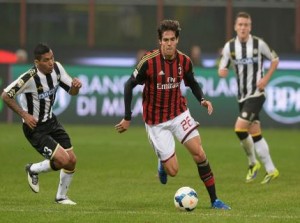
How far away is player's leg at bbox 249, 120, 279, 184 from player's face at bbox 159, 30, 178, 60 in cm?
372

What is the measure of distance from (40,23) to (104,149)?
1042cm

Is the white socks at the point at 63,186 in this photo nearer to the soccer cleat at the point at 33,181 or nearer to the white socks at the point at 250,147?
the soccer cleat at the point at 33,181

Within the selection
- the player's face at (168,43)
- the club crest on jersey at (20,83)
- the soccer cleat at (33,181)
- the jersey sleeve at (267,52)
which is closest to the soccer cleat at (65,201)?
the soccer cleat at (33,181)

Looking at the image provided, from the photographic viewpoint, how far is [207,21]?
28688 millimetres

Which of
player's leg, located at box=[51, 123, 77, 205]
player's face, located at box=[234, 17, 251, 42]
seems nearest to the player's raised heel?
player's face, located at box=[234, 17, 251, 42]

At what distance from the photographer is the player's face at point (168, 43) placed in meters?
11.0

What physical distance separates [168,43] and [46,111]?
1.78 m

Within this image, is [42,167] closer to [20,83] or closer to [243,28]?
[20,83]

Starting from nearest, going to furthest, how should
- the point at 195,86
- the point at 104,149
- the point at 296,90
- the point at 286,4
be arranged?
the point at 195,86 < the point at 104,149 < the point at 296,90 < the point at 286,4

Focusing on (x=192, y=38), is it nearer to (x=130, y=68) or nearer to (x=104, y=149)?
(x=130, y=68)

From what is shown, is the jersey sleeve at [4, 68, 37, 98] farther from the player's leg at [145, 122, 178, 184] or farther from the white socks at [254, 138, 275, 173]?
the white socks at [254, 138, 275, 173]

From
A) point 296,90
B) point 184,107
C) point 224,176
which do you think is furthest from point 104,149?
point 184,107

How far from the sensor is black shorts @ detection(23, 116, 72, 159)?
11.5m

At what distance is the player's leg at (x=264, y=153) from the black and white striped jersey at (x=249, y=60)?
52 cm
